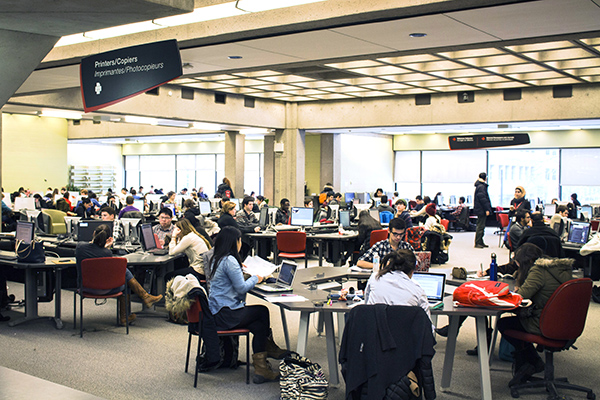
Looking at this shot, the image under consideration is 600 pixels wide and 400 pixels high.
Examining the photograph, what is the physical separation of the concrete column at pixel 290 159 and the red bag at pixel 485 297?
11862 mm

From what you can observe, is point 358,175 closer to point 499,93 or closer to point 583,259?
point 499,93

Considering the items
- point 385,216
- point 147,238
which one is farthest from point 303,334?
point 385,216

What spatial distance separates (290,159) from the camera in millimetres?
16391

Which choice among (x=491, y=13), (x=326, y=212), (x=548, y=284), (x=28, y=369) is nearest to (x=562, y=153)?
(x=326, y=212)

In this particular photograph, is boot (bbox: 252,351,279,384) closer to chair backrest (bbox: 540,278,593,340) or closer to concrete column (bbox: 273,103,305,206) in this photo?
chair backrest (bbox: 540,278,593,340)

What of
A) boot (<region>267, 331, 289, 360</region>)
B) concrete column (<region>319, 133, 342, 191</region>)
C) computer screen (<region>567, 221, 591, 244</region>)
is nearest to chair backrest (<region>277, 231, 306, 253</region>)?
computer screen (<region>567, 221, 591, 244</region>)

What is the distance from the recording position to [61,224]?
1103cm

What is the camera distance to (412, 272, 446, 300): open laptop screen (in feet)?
15.4

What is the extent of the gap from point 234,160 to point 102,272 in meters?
11.6

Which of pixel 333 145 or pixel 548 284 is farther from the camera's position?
pixel 333 145

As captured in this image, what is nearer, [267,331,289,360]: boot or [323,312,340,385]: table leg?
[323,312,340,385]: table leg

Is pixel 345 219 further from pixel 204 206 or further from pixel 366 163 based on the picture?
pixel 366 163

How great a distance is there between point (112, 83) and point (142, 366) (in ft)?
8.16

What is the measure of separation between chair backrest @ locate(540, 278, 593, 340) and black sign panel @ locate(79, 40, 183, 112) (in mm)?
3276
